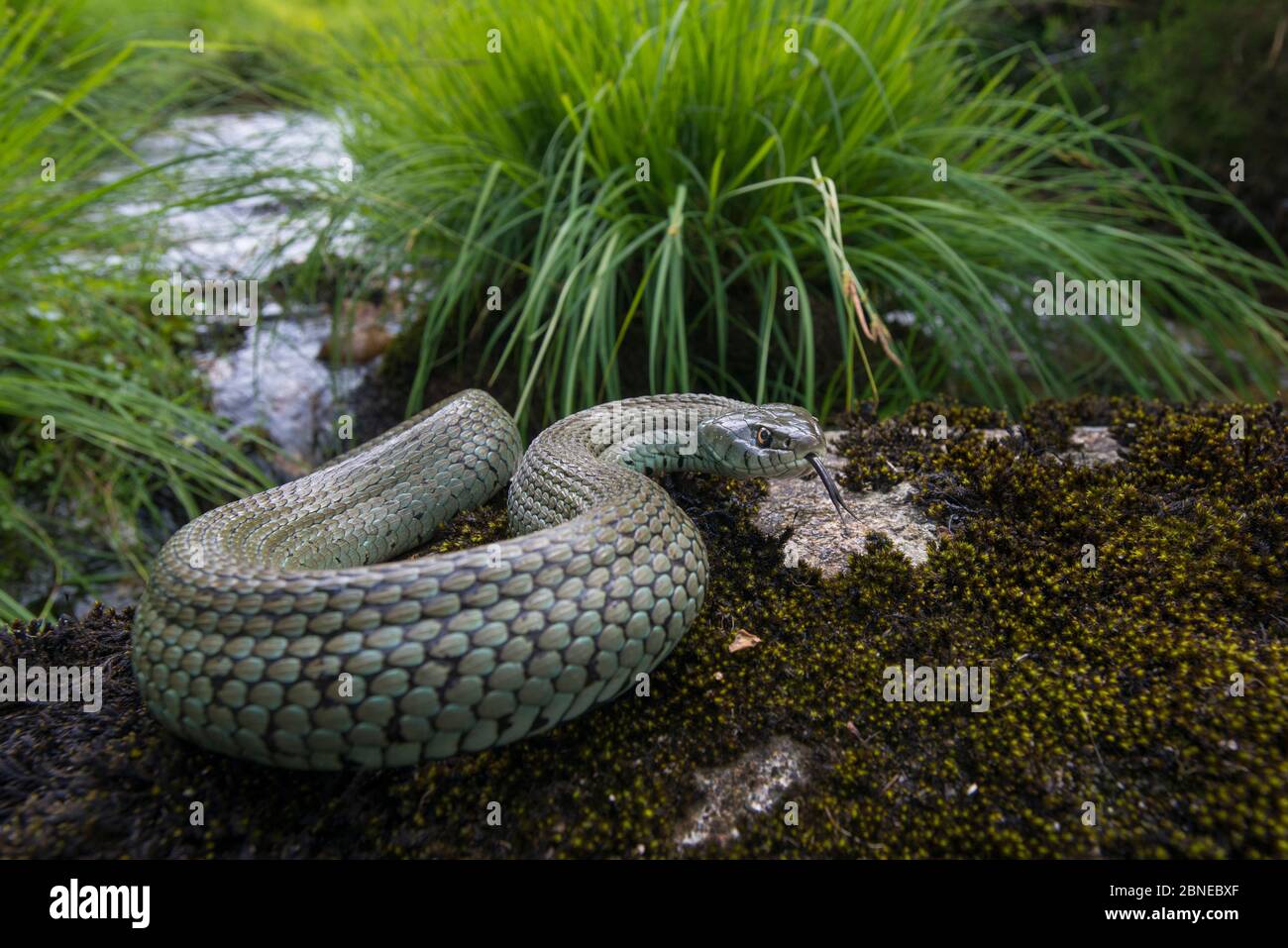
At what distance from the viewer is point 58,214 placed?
17.6 ft

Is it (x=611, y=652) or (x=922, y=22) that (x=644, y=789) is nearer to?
(x=611, y=652)

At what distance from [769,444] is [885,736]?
1.34 m

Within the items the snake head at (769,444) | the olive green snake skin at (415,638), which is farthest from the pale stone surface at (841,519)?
the olive green snake skin at (415,638)

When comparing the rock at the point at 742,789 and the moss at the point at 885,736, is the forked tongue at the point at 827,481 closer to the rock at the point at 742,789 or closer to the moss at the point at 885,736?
the moss at the point at 885,736

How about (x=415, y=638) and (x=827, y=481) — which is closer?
(x=415, y=638)

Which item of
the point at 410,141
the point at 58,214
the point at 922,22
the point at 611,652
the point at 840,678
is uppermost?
the point at 922,22

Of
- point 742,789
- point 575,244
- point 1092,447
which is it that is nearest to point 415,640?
point 742,789

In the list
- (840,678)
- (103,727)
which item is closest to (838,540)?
(840,678)

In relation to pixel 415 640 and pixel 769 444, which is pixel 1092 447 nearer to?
pixel 769 444

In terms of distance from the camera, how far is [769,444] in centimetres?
354

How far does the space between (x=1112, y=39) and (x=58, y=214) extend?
10.3m

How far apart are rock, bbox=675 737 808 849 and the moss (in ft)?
0.09

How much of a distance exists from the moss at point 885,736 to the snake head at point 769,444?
1.33 feet

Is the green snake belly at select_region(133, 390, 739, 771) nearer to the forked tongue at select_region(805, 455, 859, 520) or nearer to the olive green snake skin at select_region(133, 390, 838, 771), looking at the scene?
the olive green snake skin at select_region(133, 390, 838, 771)
